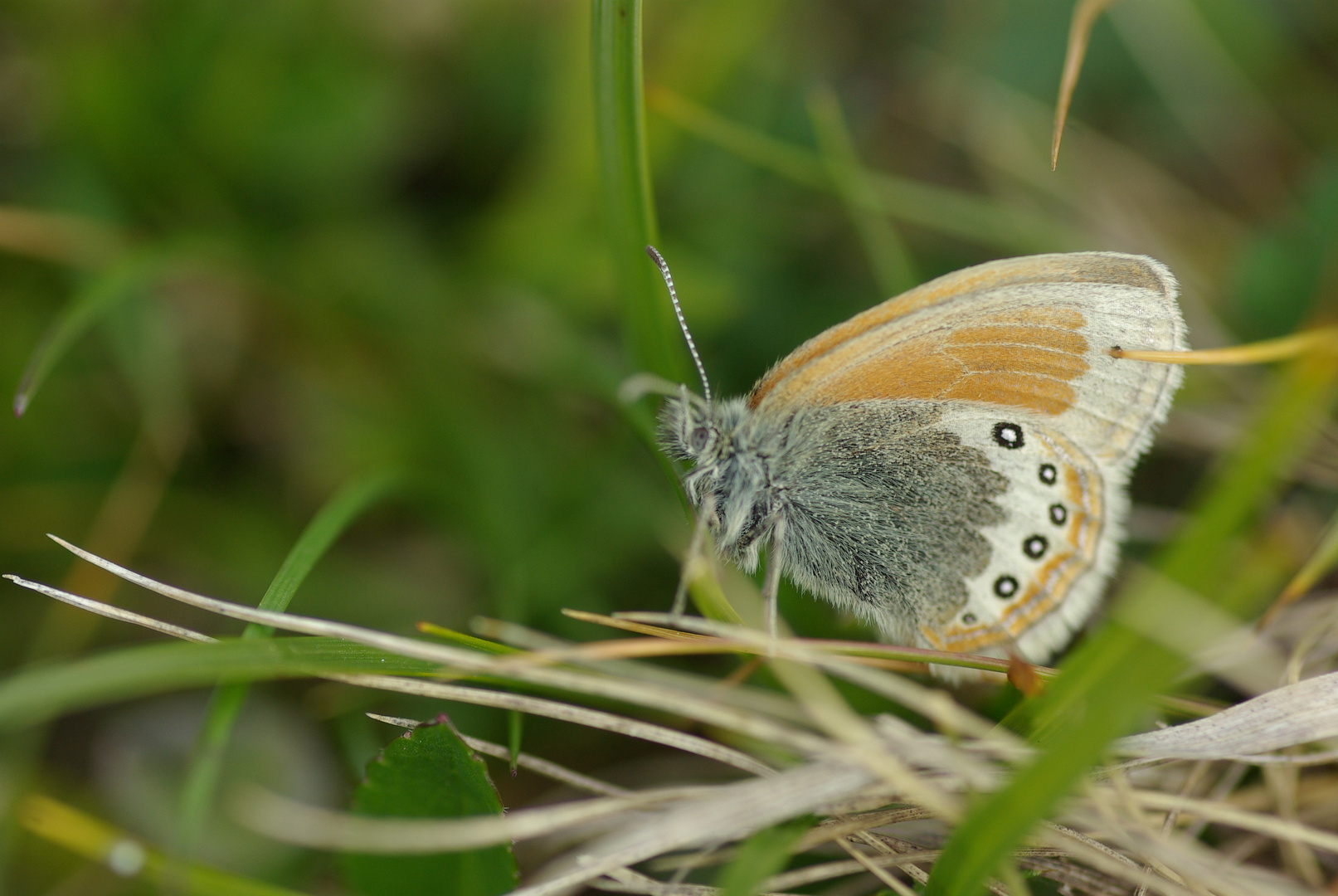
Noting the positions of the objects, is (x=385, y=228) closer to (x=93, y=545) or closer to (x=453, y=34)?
(x=453, y=34)

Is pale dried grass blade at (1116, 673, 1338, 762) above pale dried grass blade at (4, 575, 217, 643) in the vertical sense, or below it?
below

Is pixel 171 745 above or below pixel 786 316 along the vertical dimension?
below

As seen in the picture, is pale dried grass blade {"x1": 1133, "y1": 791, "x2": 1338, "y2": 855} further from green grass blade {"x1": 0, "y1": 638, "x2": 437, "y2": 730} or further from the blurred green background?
green grass blade {"x1": 0, "y1": 638, "x2": 437, "y2": 730}

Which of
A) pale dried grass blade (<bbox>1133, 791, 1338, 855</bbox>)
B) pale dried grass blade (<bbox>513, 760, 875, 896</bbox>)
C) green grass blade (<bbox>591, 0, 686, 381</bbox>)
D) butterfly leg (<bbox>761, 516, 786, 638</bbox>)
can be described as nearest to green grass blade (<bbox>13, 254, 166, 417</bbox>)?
green grass blade (<bbox>591, 0, 686, 381</bbox>)

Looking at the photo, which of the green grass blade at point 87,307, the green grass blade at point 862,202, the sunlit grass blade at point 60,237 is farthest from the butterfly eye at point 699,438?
the sunlit grass blade at point 60,237

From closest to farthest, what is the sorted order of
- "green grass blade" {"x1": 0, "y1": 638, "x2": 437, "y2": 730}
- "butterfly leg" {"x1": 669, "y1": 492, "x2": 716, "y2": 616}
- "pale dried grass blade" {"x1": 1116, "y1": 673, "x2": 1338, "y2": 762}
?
"green grass blade" {"x1": 0, "y1": 638, "x2": 437, "y2": 730} < "pale dried grass blade" {"x1": 1116, "y1": 673, "x2": 1338, "y2": 762} < "butterfly leg" {"x1": 669, "y1": 492, "x2": 716, "y2": 616}

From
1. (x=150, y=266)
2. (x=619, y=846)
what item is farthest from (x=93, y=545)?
(x=619, y=846)

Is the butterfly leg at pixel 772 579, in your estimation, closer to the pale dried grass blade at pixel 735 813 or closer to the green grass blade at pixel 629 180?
the pale dried grass blade at pixel 735 813
